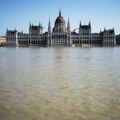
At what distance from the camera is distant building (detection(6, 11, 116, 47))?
14788 cm

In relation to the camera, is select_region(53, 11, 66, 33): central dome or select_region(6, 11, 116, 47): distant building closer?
select_region(6, 11, 116, 47): distant building

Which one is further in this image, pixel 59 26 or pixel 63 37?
pixel 59 26

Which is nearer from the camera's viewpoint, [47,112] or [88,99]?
[47,112]

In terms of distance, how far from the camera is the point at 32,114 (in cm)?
697

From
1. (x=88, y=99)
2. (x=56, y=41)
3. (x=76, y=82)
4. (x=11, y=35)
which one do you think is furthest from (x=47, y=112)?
(x=11, y=35)

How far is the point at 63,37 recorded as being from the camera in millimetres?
147875

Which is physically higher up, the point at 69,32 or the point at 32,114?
the point at 69,32

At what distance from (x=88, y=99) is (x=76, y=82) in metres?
3.57

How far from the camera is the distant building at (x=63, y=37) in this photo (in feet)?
485

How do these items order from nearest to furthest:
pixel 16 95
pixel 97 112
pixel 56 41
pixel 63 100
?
pixel 97 112 → pixel 63 100 → pixel 16 95 → pixel 56 41

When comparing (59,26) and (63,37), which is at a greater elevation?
(59,26)

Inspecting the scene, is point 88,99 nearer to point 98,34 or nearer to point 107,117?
point 107,117

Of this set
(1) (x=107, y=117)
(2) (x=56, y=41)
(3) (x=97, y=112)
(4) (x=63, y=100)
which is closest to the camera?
(1) (x=107, y=117)

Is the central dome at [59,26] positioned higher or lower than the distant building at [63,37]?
higher
